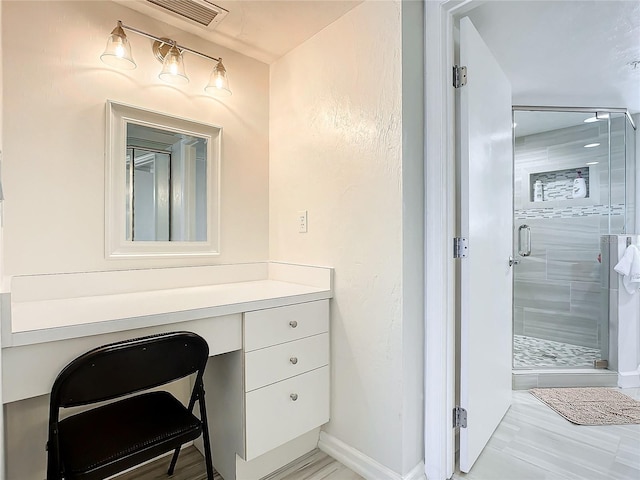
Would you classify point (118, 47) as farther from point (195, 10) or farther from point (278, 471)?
point (278, 471)

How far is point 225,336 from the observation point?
1.38m

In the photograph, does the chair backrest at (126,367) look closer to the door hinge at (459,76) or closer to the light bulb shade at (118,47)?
the light bulb shade at (118,47)

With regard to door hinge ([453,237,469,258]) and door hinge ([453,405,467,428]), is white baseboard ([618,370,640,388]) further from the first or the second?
door hinge ([453,237,469,258])

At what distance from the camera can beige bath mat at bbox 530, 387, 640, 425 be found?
2.09 m

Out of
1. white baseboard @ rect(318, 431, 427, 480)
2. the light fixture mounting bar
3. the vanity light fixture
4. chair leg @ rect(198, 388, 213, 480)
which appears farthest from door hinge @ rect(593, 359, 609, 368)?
the light fixture mounting bar

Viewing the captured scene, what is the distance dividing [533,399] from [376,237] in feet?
5.93

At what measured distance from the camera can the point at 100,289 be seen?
158 centimetres

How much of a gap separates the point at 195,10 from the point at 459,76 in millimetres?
1275

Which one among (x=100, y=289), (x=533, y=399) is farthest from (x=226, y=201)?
(x=533, y=399)

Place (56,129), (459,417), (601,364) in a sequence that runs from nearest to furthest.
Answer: (56,129) < (459,417) < (601,364)

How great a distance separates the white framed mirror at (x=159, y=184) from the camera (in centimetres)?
163

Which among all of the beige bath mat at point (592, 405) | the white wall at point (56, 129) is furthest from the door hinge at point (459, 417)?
the white wall at point (56, 129)

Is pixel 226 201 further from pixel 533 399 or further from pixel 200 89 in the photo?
pixel 533 399

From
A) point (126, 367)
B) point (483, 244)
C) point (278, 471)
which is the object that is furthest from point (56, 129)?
point (483, 244)
